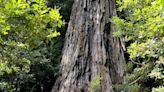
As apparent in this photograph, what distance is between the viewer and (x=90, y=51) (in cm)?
554

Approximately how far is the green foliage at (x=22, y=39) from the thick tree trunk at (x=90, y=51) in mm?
630

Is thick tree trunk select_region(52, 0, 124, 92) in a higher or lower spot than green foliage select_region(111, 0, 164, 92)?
lower

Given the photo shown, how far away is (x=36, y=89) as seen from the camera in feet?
18.0

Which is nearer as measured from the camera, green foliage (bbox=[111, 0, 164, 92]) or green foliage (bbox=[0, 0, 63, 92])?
green foliage (bbox=[111, 0, 164, 92])

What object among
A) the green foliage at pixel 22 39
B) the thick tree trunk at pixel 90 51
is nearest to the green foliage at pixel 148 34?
the thick tree trunk at pixel 90 51

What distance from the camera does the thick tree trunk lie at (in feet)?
16.8

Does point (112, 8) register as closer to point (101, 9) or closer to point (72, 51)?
point (101, 9)

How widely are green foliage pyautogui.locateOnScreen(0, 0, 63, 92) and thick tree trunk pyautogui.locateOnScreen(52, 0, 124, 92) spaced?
0.63m

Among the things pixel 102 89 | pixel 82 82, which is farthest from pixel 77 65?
pixel 102 89

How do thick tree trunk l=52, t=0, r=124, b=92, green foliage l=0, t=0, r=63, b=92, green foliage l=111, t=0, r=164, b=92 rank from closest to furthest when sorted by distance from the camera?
green foliage l=111, t=0, r=164, b=92 < green foliage l=0, t=0, r=63, b=92 < thick tree trunk l=52, t=0, r=124, b=92

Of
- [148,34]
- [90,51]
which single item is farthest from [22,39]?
[148,34]

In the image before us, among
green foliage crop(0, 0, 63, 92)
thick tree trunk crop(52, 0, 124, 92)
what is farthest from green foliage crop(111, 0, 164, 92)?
green foliage crop(0, 0, 63, 92)

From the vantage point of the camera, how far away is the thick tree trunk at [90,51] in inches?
201

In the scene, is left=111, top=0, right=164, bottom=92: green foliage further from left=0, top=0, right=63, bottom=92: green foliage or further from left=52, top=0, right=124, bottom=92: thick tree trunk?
left=0, top=0, right=63, bottom=92: green foliage
